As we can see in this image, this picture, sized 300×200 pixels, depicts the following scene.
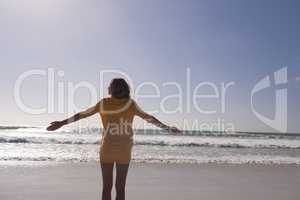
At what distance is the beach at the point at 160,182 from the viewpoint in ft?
23.5

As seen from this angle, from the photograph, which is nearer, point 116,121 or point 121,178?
point 116,121

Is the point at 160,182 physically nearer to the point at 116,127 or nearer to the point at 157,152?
the point at 116,127

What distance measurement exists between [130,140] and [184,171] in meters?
6.34

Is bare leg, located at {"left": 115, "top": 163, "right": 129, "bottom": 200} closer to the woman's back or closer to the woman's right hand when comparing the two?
the woman's back

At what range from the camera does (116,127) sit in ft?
14.5

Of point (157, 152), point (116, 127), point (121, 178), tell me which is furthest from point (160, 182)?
point (157, 152)

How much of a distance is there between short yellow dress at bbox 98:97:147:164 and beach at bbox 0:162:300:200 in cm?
256

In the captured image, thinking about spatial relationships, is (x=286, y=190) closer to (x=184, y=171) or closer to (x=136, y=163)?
(x=184, y=171)

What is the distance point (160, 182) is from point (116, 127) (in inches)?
176

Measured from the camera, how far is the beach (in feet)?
23.5

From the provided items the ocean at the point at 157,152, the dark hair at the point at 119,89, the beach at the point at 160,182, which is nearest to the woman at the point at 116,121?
the dark hair at the point at 119,89

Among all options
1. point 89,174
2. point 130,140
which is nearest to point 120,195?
point 130,140

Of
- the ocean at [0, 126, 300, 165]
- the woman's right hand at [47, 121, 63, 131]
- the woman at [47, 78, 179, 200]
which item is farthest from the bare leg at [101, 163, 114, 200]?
the ocean at [0, 126, 300, 165]

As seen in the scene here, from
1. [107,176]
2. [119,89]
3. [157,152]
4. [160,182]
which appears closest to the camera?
[119,89]
